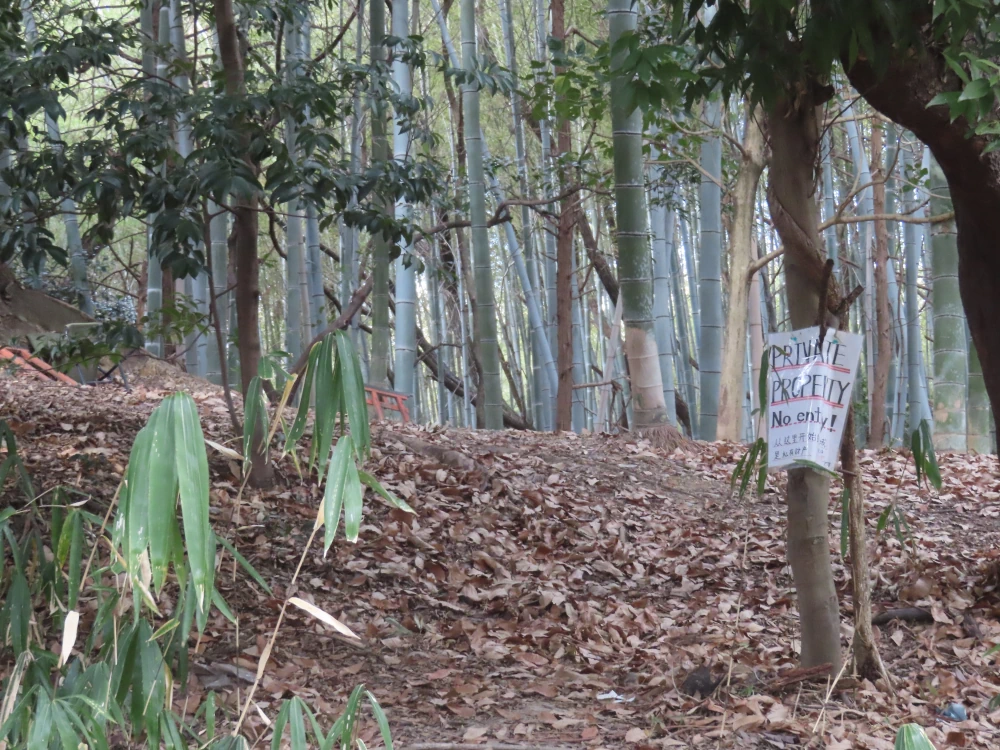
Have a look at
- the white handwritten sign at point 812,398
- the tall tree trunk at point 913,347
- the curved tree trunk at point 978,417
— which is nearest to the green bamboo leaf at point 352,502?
the white handwritten sign at point 812,398

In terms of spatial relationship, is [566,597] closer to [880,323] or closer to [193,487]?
[193,487]

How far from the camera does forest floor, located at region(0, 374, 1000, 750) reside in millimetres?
2014

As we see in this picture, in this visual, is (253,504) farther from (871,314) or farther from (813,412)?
(871,314)

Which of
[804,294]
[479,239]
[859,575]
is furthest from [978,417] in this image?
[804,294]

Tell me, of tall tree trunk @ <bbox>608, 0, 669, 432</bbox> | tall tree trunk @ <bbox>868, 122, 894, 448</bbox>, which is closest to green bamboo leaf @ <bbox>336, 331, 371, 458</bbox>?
tall tree trunk @ <bbox>608, 0, 669, 432</bbox>

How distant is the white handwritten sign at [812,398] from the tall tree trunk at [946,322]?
3.04m

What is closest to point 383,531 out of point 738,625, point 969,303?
point 738,625

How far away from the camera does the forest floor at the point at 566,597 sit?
Result: 6.61ft

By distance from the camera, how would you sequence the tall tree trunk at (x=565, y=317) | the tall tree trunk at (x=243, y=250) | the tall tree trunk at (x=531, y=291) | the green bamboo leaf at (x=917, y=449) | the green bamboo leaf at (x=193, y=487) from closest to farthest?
the green bamboo leaf at (x=193, y=487)
the green bamboo leaf at (x=917, y=449)
the tall tree trunk at (x=243, y=250)
the tall tree trunk at (x=565, y=317)
the tall tree trunk at (x=531, y=291)

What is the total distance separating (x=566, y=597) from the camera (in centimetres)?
285

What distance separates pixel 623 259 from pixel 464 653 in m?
2.47

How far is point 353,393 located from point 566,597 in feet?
5.77

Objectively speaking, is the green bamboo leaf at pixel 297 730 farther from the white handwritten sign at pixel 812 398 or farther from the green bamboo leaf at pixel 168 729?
the white handwritten sign at pixel 812 398

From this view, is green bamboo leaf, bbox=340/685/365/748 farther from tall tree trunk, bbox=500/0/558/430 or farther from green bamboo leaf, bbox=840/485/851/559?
tall tree trunk, bbox=500/0/558/430
